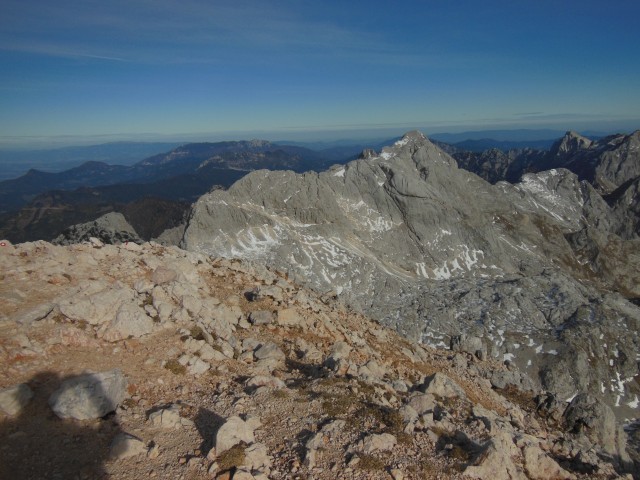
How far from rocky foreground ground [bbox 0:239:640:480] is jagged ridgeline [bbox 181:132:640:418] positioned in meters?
56.7

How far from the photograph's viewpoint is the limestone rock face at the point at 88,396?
14445 millimetres

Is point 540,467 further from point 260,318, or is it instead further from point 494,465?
point 260,318

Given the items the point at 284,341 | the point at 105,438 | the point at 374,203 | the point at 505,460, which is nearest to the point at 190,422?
the point at 105,438

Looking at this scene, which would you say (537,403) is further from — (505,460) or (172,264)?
(172,264)

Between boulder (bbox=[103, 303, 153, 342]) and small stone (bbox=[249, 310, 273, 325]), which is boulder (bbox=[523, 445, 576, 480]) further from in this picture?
boulder (bbox=[103, 303, 153, 342])

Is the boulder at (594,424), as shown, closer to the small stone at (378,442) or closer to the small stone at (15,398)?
the small stone at (378,442)

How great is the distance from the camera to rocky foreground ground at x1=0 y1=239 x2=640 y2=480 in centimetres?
1356

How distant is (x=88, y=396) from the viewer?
14.7 metres

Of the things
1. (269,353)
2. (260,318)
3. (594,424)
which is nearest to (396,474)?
(269,353)

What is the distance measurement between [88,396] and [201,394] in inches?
181

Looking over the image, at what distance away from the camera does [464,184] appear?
644ft

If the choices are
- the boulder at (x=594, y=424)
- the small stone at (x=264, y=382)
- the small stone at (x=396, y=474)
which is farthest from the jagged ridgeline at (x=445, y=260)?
the small stone at (x=396, y=474)

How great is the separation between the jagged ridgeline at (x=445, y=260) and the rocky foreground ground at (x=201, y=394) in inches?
2231

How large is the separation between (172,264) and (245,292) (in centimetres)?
575
